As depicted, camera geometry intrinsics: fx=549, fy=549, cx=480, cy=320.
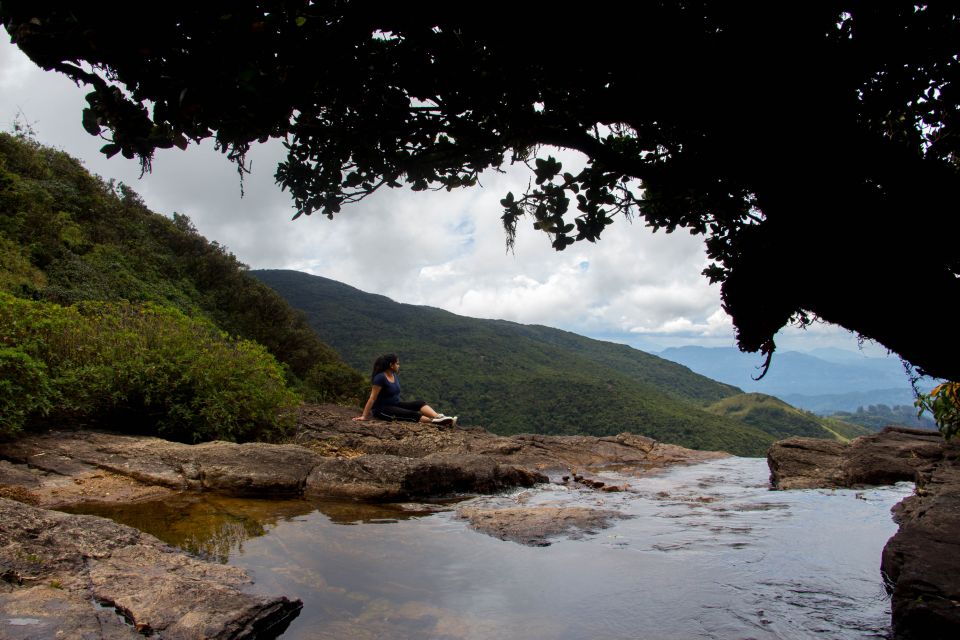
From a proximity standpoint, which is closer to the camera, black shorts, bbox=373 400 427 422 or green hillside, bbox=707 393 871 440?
black shorts, bbox=373 400 427 422

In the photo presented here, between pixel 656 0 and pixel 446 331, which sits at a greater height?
pixel 446 331

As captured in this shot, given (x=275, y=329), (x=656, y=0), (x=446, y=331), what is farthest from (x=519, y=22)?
(x=446, y=331)

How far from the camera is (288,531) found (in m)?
5.81

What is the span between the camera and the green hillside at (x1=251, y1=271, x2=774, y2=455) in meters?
60.7

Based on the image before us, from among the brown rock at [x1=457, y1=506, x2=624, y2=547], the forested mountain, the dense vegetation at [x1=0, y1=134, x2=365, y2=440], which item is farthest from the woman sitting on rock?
the forested mountain

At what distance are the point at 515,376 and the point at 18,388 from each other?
7605cm

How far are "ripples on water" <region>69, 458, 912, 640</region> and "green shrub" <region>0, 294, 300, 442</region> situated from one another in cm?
337

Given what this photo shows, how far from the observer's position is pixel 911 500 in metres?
7.71

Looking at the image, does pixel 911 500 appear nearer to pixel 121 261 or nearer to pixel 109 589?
pixel 109 589

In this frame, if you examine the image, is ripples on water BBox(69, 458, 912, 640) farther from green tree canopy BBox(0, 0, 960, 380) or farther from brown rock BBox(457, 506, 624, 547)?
green tree canopy BBox(0, 0, 960, 380)

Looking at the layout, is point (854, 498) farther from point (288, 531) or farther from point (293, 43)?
point (293, 43)

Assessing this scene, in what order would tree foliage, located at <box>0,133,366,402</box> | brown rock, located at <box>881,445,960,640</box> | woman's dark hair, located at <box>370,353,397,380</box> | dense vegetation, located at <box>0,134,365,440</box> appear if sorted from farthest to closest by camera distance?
tree foliage, located at <box>0,133,366,402</box>, woman's dark hair, located at <box>370,353,397,380</box>, dense vegetation, located at <box>0,134,365,440</box>, brown rock, located at <box>881,445,960,640</box>

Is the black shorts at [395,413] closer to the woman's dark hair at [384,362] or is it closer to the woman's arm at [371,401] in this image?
the woman's arm at [371,401]

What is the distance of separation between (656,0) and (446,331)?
111417 millimetres
